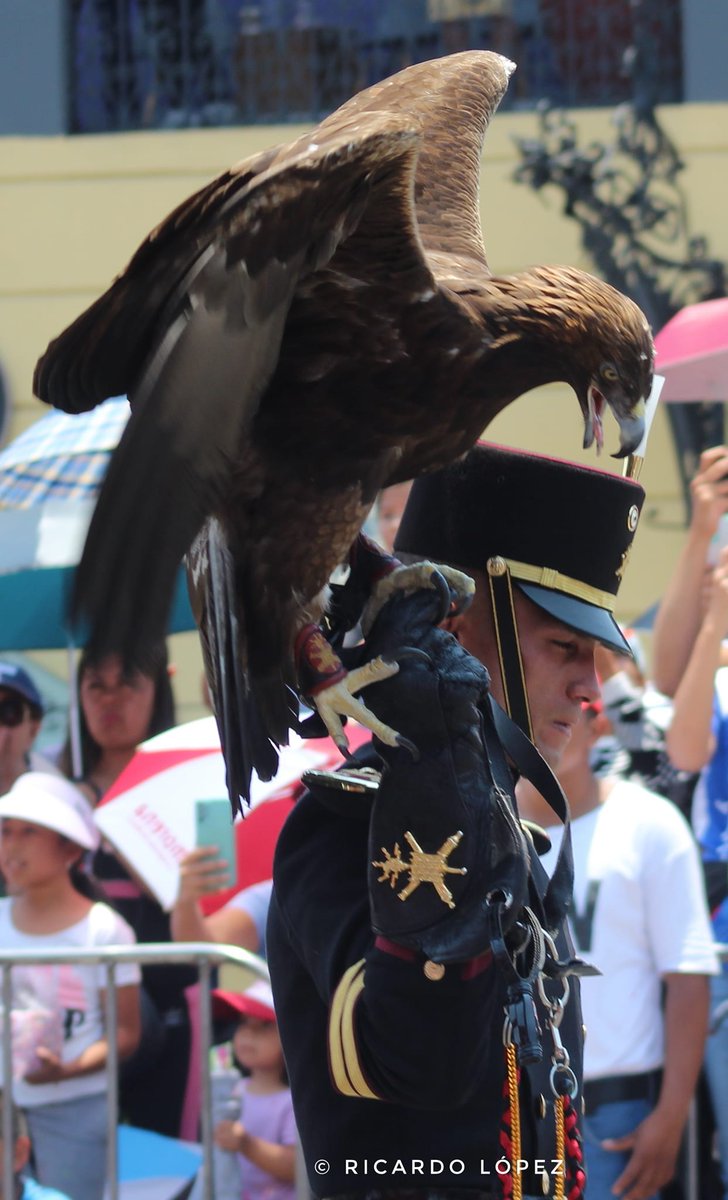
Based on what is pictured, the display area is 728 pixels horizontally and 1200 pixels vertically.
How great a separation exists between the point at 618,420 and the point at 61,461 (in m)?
2.70

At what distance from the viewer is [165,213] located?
805 cm

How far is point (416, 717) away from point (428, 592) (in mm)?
244

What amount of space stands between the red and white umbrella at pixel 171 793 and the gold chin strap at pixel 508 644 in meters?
1.76

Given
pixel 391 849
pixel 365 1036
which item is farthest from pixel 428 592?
pixel 365 1036

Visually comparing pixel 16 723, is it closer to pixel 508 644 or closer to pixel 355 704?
pixel 508 644

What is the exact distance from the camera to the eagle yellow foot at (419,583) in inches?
86.4

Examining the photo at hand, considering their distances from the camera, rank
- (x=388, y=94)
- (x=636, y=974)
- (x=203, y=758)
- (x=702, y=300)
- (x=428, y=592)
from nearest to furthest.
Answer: (x=428, y=592)
(x=388, y=94)
(x=636, y=974)
(x=203, y=758)
(x=702, y=300)

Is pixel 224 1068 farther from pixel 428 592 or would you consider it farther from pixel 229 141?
pixel 229 141

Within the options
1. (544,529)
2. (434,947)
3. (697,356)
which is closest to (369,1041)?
(434,947)

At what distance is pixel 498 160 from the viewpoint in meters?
7.98

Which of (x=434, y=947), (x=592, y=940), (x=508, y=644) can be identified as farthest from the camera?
(x=592, y=940)

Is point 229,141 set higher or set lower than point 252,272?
higher

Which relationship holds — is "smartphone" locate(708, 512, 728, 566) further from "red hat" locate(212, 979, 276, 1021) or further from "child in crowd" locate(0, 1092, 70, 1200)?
"child in crowd" locate(0, 1092, 70, 1200)

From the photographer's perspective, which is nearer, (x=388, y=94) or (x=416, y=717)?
(x=416, y=717)
